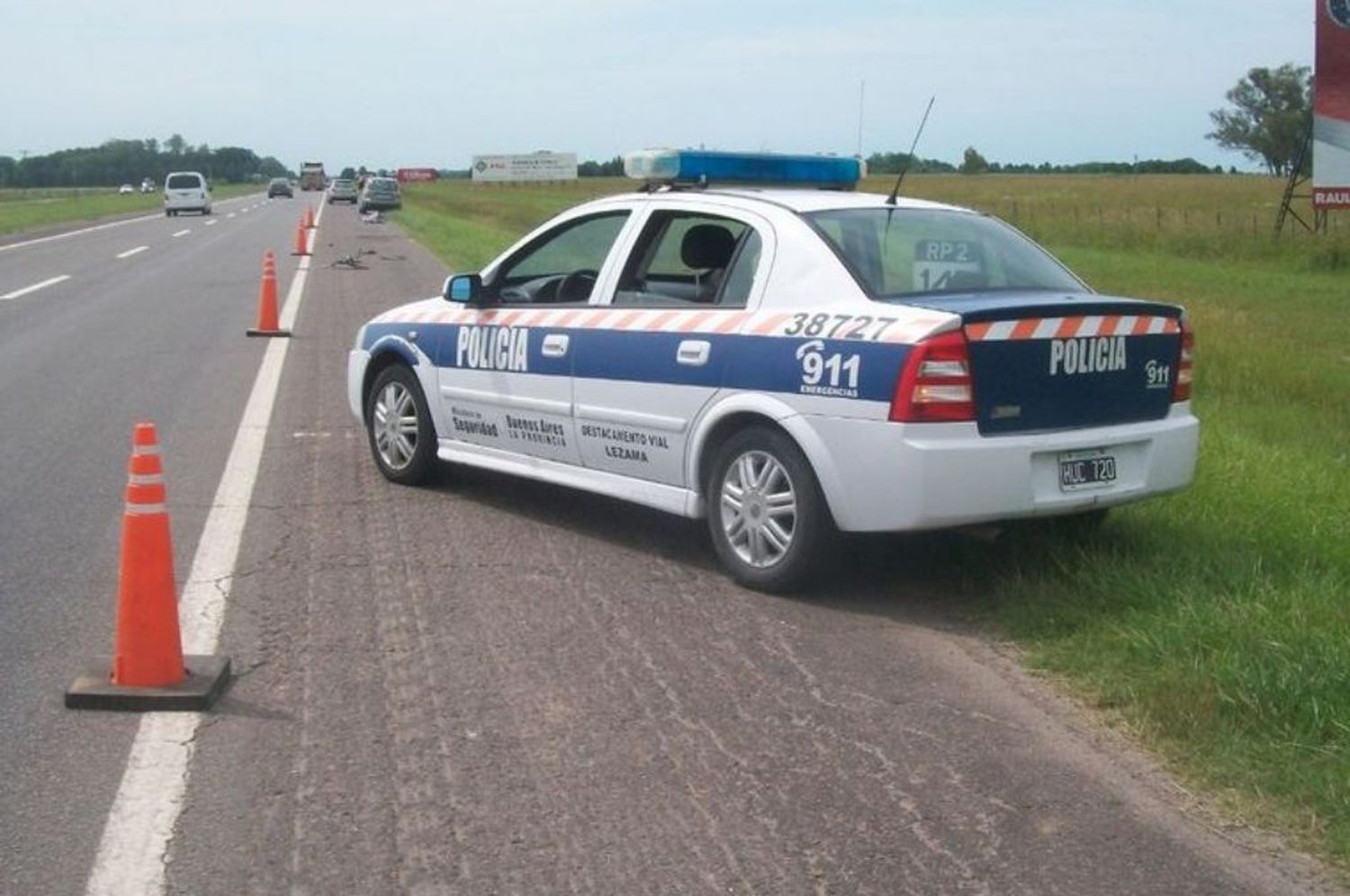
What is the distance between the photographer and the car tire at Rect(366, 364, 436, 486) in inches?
347

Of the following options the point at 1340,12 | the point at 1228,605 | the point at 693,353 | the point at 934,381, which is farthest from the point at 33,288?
the point at 1228,605

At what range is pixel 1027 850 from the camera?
4.31 meters

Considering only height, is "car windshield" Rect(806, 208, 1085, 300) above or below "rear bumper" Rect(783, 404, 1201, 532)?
above

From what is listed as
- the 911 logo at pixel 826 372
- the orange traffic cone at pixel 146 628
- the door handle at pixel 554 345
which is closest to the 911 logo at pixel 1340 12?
the door handle at pixel 554 345

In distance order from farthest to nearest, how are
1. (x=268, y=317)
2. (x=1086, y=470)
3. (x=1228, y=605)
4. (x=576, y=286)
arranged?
1. (x=268, y=317)
2. (x=576, y=286)
3. (x=1086, y=470)
4. (x=1228, y=605)

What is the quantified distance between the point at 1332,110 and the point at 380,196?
42030 mm

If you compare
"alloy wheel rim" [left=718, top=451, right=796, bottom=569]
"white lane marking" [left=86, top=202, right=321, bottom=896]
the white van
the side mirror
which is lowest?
"white lane marking" [left=86, top=202, right=321, bottom=896]

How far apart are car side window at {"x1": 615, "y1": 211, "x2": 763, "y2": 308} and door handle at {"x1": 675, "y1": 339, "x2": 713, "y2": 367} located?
21cm

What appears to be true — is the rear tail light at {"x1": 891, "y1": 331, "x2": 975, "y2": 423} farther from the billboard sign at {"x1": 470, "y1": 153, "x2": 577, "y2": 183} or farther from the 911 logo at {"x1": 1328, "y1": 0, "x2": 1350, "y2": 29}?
the billboard sign at {"x1": 470, "y1": 153, "x2": 577, "y2": 183}

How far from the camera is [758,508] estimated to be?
22.2ft

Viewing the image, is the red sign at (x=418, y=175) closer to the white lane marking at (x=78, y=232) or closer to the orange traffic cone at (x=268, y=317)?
the white lane marking at (x=78, y=232)

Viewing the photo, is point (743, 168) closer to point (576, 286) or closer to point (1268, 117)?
point (576, 286)

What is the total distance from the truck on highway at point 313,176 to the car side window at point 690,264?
128m

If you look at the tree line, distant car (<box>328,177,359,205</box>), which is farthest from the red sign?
distant car (<box>328,177,359,205</box>)
